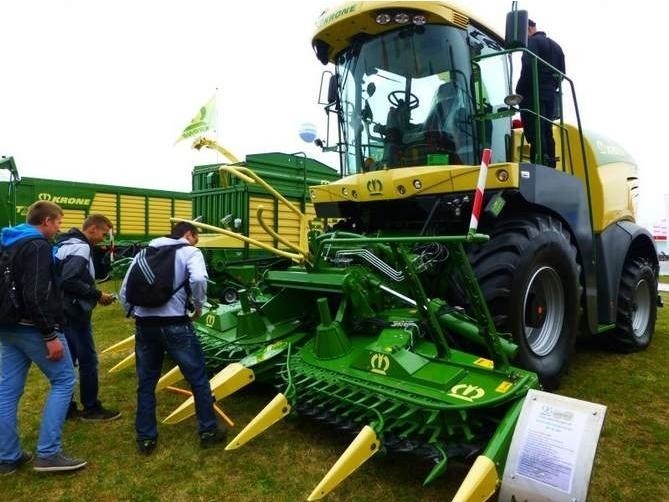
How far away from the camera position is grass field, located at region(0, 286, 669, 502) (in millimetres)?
2754

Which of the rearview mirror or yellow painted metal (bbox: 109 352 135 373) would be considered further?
yellow painted metal (bbox: 109 352 135 373)

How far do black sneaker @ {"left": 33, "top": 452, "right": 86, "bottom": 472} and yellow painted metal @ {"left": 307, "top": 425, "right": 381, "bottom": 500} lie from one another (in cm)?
146

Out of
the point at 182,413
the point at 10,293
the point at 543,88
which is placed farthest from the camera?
the point at 543,88

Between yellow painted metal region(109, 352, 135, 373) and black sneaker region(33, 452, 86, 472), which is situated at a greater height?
→ yellow painted metal region(109, 352, 135, 373)

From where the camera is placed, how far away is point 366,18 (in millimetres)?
4227

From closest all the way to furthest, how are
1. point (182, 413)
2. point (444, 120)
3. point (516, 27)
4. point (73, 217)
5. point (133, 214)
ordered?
point (182, 413)
point (516, 27)
point (444, 120)
point (73, 217)
point (133, 214)

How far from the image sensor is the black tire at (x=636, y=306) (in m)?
5.42

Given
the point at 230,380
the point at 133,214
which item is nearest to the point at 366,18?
the point at 230,380

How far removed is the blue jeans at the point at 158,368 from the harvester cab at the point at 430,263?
23 centimetres

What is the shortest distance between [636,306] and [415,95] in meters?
3.58

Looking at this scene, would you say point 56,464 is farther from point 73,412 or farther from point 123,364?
point 123,364

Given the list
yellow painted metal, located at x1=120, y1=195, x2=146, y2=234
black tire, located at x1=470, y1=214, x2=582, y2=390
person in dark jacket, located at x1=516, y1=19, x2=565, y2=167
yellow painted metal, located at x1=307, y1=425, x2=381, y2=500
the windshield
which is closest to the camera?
yellow painted metal, located at x1=307, y1=425, x2=381, y2=500

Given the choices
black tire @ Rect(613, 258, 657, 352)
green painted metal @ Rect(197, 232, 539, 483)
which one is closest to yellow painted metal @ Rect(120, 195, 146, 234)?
green painted metal @ Rect(197, 232, 539, 483)

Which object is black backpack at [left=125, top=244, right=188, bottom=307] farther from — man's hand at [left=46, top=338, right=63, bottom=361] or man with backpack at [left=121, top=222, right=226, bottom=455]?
man's hand at [left=46, top=338, right=63, bottom=361]
